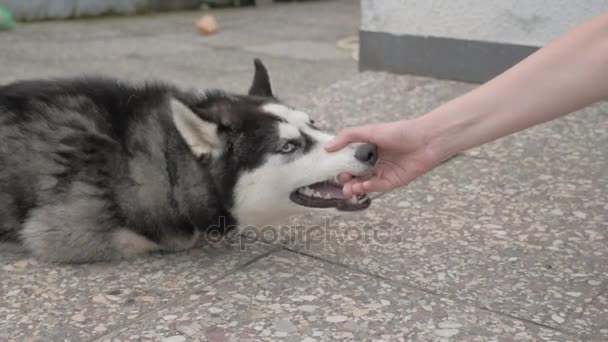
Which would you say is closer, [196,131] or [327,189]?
[196,131]

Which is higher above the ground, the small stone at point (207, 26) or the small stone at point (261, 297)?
the small stone at point (207, 26)

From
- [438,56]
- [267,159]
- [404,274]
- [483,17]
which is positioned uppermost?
[483,17]

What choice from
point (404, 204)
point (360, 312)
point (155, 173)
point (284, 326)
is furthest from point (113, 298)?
point (404, 204)

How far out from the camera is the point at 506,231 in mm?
3074

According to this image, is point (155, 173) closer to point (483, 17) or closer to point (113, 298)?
point (113, 298)

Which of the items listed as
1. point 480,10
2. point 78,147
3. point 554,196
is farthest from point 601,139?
point 78,147

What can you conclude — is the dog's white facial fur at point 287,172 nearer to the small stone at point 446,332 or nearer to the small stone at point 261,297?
the small stone at point 261,297

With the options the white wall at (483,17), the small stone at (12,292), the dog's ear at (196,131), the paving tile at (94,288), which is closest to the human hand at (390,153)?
the dog's ear at (196,131)

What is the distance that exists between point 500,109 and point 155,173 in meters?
1.27

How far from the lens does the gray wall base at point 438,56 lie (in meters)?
5.09

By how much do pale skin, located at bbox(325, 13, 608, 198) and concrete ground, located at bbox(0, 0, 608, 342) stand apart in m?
0.37

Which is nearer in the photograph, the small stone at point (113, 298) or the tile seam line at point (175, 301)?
the tile seam line at point (175, 301)

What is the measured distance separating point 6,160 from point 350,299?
141 centimetres

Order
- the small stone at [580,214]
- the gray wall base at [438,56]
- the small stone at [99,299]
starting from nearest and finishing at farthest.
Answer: the small stone at [99,299]
the small stone at [580,214]
the gray wall base at [438,56]
